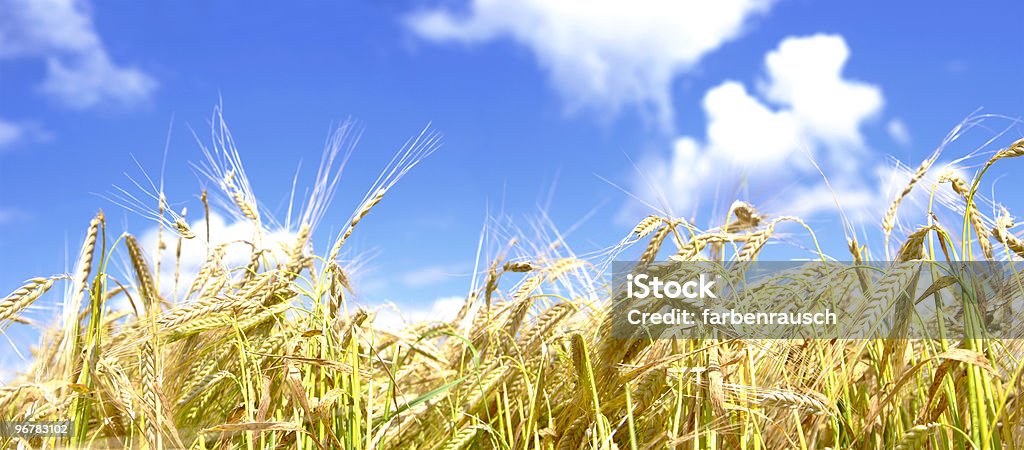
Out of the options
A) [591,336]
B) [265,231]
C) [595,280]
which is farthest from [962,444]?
[265,231]

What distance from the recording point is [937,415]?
1635 mm

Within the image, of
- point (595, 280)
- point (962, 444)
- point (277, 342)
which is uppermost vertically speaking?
point (595, 280)

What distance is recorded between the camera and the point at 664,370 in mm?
1697

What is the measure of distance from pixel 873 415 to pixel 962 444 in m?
0.18

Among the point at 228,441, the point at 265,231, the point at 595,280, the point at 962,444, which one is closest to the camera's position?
the point at 962,444

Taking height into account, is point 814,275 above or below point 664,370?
above

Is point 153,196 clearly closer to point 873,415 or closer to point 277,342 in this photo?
point 277,342

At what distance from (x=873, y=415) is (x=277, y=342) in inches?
55.2

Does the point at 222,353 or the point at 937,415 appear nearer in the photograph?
the point at 937,415

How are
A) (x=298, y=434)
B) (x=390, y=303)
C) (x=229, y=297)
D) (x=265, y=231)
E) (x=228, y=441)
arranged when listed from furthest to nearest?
(x=390, y=303) < (x=265, y=231) < (x=229, y=297) < (x=228, y=441) < (x=298, y=434)

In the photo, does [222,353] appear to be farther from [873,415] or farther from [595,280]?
[873,415]
